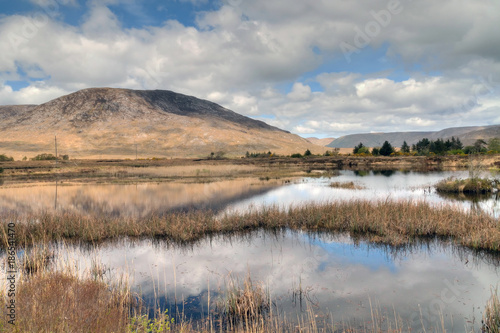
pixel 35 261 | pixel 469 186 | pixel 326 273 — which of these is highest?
pixel 469 186

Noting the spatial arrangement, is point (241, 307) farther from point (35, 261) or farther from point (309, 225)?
point (309, 225)

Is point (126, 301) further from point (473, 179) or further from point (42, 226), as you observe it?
point (473, 179)

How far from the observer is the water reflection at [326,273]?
9.46 meters

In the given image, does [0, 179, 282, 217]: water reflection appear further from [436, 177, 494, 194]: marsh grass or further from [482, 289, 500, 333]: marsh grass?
[436, 177, 494, 194]: marsh grass

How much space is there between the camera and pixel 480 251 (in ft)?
45.7

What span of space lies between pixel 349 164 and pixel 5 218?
80039mm

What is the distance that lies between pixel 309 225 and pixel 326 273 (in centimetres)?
724

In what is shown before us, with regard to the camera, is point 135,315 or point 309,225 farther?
point 309,225

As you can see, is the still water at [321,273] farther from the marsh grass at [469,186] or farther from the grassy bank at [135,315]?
the marsh grass at [469,186]

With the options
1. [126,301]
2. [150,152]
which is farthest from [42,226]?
[150,152]

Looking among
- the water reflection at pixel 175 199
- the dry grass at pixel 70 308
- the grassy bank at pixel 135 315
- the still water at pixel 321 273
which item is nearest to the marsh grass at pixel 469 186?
the water reflection at pixel 175 199

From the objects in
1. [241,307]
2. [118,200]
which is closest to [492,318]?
[241,307]

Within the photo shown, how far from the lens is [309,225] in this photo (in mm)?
19484

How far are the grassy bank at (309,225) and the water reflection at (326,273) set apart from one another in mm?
1205
